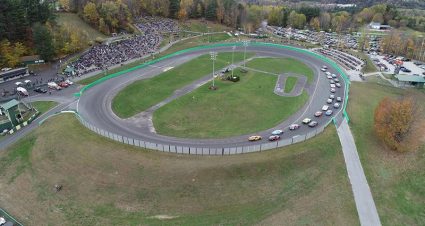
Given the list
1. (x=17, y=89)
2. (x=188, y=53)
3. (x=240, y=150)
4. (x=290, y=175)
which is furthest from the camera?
(x=188, y=53)

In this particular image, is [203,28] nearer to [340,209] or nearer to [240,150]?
[240,150]

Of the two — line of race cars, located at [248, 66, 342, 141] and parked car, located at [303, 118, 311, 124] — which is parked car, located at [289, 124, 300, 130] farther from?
parked car, located at [303, 118, 311, 124]

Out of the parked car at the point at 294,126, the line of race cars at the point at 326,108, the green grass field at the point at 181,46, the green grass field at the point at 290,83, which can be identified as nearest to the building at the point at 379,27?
the green grass field at the point at 181,46

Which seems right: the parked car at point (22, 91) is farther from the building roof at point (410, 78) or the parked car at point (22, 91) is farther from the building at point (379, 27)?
the building at point (379, 27)

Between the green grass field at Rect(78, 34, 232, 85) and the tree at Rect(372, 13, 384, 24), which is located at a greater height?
the tree at Rect(372, 13, 384, 24)

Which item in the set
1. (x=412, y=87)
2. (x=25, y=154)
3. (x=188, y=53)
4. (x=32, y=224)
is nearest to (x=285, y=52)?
(x=188, y=53)

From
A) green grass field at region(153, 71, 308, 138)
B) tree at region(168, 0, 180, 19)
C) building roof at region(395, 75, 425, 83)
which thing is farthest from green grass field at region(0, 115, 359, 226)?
tree at region(168, 0, 180, 19)
